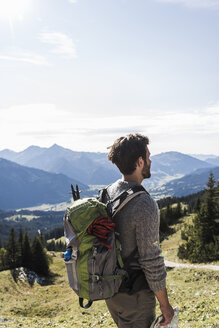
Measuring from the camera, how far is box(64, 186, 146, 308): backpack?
14.0 feet

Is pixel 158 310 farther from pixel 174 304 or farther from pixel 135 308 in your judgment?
pixel 135 308

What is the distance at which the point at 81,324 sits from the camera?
1522 centimetres

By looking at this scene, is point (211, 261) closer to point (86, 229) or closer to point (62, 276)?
point (86, 229)

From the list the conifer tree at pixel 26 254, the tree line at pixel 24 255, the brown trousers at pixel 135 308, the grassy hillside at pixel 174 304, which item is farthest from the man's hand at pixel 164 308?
the conifer tree at pixel 26 254

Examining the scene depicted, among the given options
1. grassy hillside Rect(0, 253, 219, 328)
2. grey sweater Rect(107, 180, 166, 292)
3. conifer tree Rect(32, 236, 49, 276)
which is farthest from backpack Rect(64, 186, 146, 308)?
conifer tree Rect(32, 236, 49, 276)

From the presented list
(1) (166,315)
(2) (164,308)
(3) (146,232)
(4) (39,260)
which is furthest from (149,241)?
(4) (39,260)

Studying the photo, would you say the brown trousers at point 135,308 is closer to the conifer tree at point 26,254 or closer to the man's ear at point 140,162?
the man's ear at point 140,162

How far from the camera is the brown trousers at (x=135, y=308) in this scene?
449 cm

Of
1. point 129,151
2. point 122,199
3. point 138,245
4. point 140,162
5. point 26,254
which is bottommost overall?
point 26,254

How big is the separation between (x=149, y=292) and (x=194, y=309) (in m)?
10.1

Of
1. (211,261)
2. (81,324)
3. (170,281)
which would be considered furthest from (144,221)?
(211,261)

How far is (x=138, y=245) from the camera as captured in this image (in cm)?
432

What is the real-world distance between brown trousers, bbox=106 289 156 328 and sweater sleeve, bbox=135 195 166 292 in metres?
0.46

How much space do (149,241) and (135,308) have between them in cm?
132
